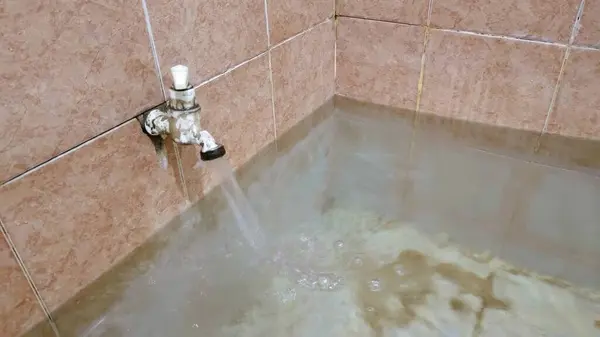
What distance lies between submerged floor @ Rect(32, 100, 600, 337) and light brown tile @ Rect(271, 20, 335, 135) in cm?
6

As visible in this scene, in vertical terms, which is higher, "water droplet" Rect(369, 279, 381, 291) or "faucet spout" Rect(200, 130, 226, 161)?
"faucet spout" Rect(200, 130, 226, 161)

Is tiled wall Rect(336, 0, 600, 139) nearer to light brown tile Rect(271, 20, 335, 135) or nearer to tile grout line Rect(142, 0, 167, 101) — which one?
light brown tile Rect(271, 20, 335, 135)

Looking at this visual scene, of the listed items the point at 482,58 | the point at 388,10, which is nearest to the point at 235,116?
the point at 388,10

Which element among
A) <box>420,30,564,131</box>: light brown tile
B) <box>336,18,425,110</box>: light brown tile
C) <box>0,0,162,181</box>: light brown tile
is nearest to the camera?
<box>0,0,162,181</box>: light brown tile

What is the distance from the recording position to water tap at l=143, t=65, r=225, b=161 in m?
0.73

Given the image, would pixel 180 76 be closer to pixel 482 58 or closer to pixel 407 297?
pixel 407 297

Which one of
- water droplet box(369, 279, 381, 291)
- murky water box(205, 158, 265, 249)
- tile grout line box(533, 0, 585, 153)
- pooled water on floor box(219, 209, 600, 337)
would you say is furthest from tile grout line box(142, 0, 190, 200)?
tile grout line box(533, 0, 585, 153)

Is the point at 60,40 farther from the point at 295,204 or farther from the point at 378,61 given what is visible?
the point at 378,61

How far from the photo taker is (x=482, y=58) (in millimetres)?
1106

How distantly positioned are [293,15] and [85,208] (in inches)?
24.6

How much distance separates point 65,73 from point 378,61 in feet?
2.69

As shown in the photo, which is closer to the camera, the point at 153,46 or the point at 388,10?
Result: the point at 153,46

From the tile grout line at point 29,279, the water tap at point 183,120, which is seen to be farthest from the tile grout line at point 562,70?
the tile grout line at point 29,279

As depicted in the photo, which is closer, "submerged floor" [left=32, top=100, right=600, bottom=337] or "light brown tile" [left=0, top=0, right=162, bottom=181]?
"light brown tile" [left=0, top=0, right=162, bottom=181]
